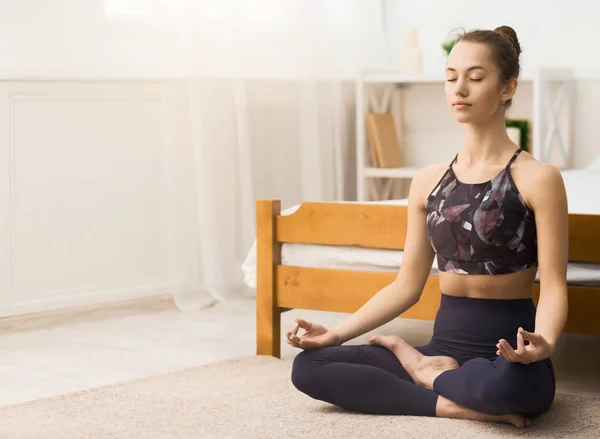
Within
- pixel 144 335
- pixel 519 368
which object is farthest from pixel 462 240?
pixel 144 335

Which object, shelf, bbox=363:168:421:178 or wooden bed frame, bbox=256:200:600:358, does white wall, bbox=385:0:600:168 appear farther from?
wooden bed frame, bbox=256:200:600:358

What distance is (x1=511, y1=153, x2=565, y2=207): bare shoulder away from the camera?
1.92 metres

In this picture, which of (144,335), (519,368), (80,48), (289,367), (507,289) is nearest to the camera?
(519,368)

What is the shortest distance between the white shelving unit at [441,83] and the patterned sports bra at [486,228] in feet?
6.20

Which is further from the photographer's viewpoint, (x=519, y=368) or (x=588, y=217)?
(x=588, y=217)

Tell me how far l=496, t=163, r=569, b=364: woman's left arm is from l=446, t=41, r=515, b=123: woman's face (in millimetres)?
149

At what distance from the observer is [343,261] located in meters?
2.58

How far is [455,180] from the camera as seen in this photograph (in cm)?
203

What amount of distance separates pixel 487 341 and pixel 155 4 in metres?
2.09

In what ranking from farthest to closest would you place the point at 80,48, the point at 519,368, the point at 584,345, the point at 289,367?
the point at 80,48 → the point at 584,345 → the point at 289,367 → the point at 519,368

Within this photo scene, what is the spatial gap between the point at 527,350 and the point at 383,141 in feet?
8.52

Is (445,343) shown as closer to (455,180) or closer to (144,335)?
(455,180)

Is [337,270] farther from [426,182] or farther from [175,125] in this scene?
[175,125]

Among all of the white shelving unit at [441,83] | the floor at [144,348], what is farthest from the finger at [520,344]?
the white shelving unit at [441,83]
